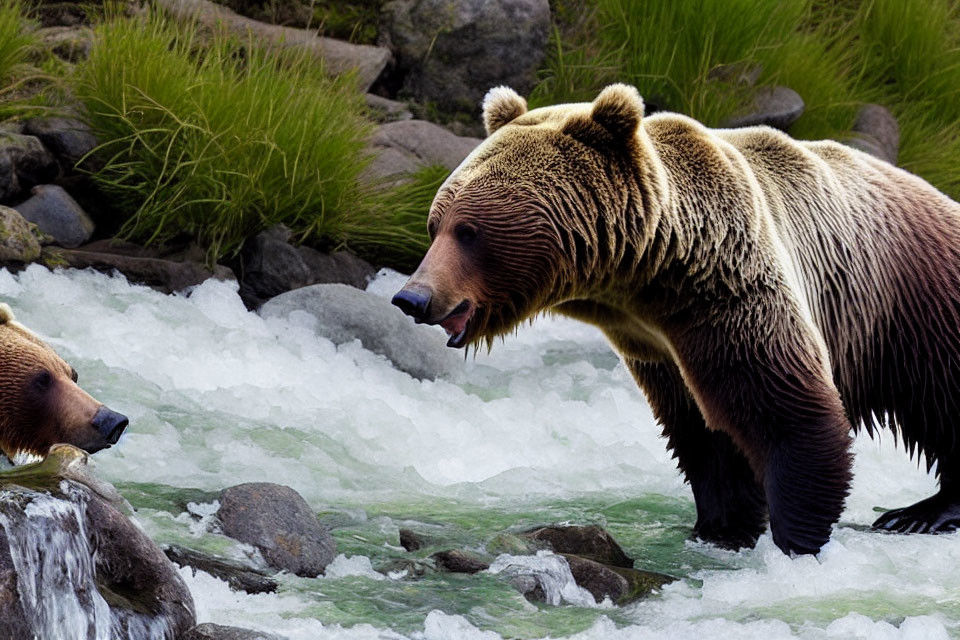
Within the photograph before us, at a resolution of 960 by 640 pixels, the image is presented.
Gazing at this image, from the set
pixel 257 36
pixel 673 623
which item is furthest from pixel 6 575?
pixel 257 36

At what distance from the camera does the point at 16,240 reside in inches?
303

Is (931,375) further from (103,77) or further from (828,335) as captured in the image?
(103,77)

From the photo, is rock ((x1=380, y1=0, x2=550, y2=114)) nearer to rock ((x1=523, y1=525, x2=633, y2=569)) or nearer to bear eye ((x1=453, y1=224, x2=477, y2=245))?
rock ((x1=523, y1=525, x2=633, y2=569))

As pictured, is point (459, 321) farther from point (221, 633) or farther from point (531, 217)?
point (221, 633)

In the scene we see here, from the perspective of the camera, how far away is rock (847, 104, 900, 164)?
11492 mm

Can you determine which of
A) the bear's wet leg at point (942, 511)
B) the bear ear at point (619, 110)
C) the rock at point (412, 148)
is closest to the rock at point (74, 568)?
the bear ear at point (619, 110)

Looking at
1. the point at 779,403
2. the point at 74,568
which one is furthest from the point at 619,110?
the point at 74,568

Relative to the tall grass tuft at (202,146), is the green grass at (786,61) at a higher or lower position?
higher

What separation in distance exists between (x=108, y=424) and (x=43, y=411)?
0.71 ft

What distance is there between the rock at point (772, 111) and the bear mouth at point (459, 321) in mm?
7316

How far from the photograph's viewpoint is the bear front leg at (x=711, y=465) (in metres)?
5.20

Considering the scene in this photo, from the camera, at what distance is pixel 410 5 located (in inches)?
477

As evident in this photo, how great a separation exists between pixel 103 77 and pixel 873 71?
722 centimetres

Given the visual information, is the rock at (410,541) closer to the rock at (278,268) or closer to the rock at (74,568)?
the rock at (74,568)
